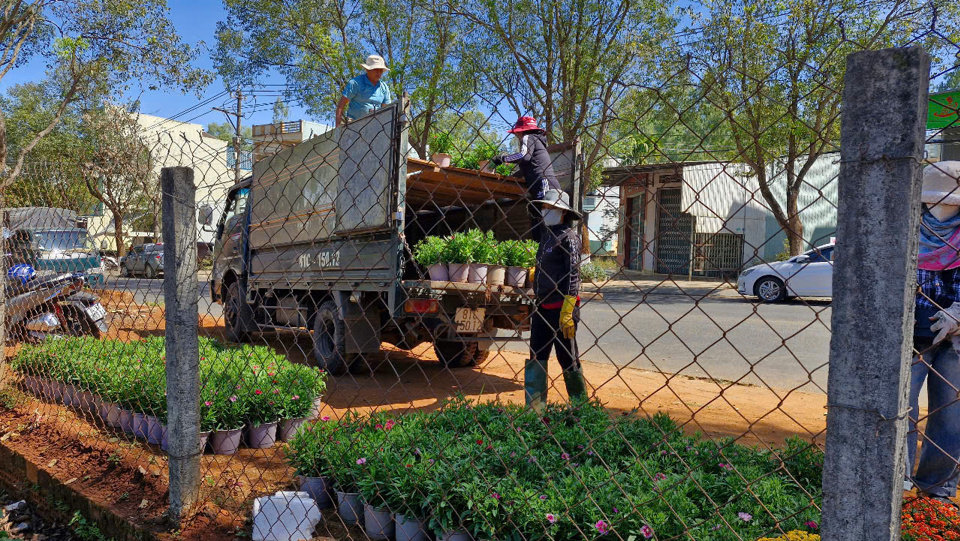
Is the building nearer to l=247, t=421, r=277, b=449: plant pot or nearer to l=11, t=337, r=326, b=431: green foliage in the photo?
l=11, t=337, r=326, b=431: green foliage

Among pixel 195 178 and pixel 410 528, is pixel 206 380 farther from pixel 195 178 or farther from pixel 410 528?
pixel 410 528

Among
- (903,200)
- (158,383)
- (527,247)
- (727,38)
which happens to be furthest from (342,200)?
(727,38)

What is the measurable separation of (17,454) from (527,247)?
155 inches

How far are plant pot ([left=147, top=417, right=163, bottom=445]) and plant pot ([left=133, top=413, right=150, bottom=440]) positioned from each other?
0.07 feet

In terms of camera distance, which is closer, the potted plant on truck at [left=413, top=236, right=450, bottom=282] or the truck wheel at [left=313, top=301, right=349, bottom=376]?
the potted plant on truck at [left=413, top=236, right=450, bottom=282]

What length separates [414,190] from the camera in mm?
6473

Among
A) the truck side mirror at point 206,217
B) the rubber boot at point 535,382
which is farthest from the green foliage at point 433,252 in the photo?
the truck side mirror at point 206,217

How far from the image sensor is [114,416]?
174 inches

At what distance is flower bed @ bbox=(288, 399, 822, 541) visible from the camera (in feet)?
7.57

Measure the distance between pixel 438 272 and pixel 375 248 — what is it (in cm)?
83

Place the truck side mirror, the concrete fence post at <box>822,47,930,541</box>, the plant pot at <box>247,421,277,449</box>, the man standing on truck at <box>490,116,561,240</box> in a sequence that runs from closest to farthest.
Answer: the concrete fence post at <box>822,47,930,541</box> → the truck side mirror → the plant pot at <box>247,421,277,449</box> → the man standing on truck at <box>490,116,561,240</box>

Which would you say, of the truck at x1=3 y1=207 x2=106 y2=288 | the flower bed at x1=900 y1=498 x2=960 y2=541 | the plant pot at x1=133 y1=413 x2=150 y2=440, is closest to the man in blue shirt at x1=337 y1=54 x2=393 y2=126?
the truck at x1=3 y1=207 x2=106 y2=288

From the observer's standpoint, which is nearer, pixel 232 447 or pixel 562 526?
pixel 562 526

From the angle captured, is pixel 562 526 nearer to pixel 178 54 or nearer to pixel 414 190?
pixel 414 190
